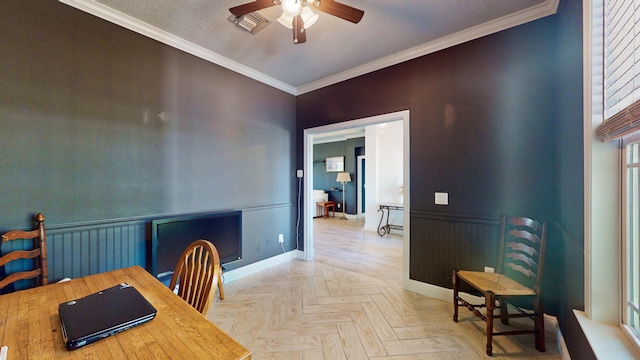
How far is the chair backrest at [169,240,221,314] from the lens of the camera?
1158 mm

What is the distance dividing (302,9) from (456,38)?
169 centimetres

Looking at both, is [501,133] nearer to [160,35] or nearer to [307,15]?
[307,15]

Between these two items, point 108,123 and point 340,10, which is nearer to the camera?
point 340,10

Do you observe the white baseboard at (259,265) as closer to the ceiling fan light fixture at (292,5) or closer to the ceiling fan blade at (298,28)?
the ceiling fan blade at (298,28)

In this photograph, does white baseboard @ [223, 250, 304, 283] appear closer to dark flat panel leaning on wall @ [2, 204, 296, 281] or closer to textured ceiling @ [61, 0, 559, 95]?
dark flat panel leaning on wall @ [2, 204, 296, 281]

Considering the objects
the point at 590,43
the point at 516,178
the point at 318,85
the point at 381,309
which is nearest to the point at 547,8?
the point at 590,43

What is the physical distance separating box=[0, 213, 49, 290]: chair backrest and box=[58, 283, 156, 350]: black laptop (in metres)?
1.15

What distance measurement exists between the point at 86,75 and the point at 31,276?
161cm

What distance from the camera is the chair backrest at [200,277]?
1.16 metres

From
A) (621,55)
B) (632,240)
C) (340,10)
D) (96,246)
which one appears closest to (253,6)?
(340,10)

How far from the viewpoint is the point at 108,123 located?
2.15 meters

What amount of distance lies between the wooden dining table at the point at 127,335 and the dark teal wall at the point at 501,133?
204 cm

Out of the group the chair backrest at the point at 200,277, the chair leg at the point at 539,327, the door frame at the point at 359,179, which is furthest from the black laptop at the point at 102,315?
the door frame at the point at 359,179

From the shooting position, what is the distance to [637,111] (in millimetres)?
905
